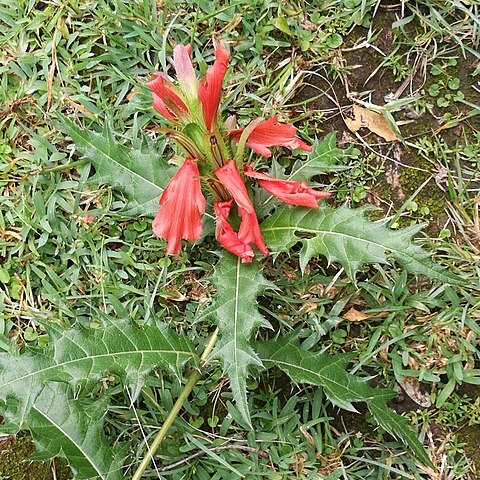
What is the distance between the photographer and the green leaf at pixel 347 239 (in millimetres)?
2172

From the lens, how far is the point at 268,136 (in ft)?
7.43

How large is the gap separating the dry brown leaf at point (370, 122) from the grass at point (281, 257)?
35 millimetres

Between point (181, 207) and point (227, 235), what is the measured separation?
0.73ft

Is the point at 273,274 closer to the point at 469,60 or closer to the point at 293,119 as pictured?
the point at 293,119

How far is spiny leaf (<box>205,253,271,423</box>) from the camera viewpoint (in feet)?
7.14

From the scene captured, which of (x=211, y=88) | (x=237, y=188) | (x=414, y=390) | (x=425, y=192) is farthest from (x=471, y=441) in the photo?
(x=211, y=88)

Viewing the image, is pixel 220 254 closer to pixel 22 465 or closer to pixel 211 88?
pixel 211 88

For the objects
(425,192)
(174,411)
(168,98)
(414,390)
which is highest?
(168,98)

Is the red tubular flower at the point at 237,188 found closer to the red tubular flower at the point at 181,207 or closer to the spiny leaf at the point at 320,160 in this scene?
the red tubular flower at the point at 181,207

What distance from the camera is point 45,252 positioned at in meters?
2.74

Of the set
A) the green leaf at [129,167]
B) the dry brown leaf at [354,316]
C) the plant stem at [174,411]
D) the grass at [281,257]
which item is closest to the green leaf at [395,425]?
the grass at [281,257]

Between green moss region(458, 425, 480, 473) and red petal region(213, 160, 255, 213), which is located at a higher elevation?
red petal region(213, 160, 255, 213)

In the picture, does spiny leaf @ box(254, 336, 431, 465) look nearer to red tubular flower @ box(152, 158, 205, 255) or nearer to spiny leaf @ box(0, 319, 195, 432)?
spiny leaf @ box(0, 319, 195, 432)

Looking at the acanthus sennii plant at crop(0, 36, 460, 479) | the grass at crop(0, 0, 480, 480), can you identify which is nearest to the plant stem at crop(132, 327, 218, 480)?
the acanthus sennii plant at crop(0, 36, 460, 479)
